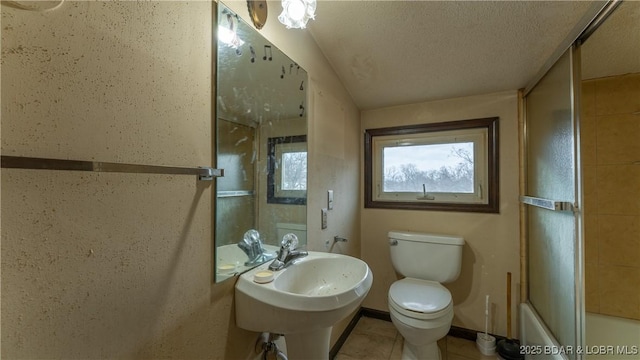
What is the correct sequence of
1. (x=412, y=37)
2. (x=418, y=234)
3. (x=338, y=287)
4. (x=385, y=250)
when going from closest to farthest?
(x=338, y=287), (x=412, y=37), (x=418, y=234), (x=385, y=250)

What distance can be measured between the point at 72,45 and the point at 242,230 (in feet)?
2.41

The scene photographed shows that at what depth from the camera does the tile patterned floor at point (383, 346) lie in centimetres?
171

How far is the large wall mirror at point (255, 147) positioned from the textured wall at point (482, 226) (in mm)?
1156

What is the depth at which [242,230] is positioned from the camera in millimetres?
1029

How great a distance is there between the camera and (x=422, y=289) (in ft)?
5.52

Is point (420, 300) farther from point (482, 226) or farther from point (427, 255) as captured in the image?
point (482, 226)

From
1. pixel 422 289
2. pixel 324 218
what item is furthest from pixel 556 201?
pixel 324 218

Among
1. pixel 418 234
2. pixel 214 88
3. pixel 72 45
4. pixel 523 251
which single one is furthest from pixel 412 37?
pixel 523 251

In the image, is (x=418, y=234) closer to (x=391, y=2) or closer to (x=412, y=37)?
(x=412, y=37)

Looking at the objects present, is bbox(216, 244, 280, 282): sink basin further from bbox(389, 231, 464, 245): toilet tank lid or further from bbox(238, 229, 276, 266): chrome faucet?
bbox(389, 231, 464, 245): toilet tank lid

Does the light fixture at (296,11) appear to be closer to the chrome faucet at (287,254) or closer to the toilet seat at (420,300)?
the chrome faucet at (287,254)

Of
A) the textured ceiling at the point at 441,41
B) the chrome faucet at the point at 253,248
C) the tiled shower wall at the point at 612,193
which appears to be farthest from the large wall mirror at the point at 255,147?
the tiled shower wall at the point at 612,193

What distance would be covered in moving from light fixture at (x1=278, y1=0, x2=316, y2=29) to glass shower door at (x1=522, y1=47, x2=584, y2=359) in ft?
4.26

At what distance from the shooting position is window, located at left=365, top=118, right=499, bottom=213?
6.21 feet
